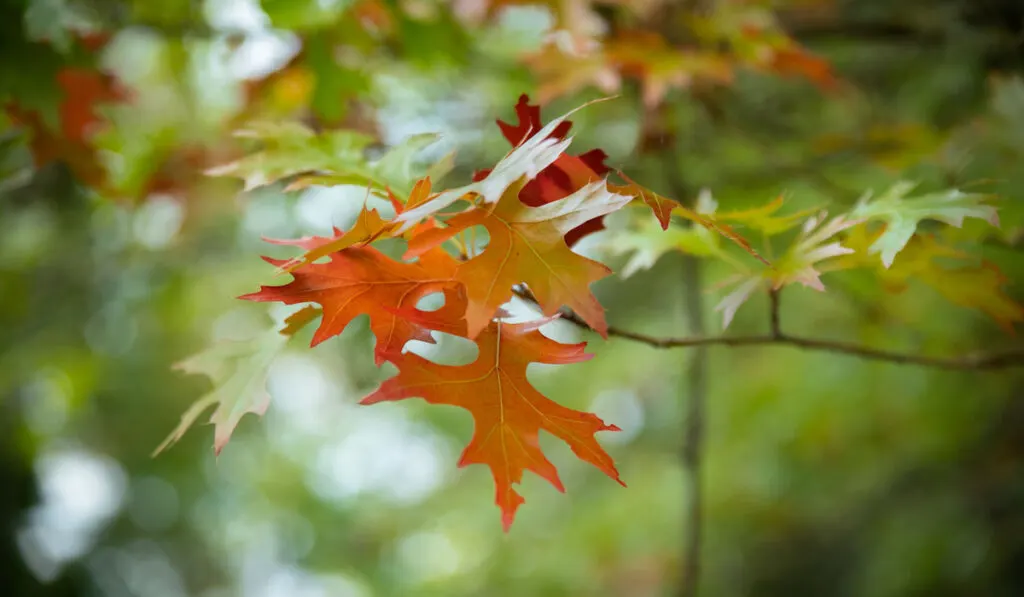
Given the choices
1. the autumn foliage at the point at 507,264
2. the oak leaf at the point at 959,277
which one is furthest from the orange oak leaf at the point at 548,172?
the oak leaf at the point at 959,277

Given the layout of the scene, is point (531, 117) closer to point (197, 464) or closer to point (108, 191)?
point (108, 191)

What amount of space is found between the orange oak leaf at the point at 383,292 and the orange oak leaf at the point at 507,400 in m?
0.03

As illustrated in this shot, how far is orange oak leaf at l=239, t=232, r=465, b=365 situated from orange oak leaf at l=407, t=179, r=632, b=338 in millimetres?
72

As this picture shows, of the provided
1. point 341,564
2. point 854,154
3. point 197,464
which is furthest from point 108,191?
point 341,564

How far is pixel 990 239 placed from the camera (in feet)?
3.52

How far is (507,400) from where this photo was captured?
2.52 feet

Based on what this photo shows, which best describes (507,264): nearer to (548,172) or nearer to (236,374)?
(548,172)

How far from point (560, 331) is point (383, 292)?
1.84 metres

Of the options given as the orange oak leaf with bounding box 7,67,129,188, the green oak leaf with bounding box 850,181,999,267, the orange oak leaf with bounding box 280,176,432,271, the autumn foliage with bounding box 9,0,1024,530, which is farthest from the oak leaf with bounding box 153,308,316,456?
the orange oak leaf with bounding box 7,67,129,188

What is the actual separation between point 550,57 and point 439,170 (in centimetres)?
86

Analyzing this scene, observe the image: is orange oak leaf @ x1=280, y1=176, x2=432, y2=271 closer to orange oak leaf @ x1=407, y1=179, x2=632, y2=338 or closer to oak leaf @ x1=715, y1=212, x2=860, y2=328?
orange oak leaf @ x1=407, y1=179, x2=632, y2=338

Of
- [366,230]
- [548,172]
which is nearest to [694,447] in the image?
[548,172]

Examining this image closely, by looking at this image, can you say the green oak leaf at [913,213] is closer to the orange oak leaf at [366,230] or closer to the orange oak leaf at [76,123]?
the orange oak leaf at [366,230]

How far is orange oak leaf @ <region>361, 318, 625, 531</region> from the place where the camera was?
2.39 ft
